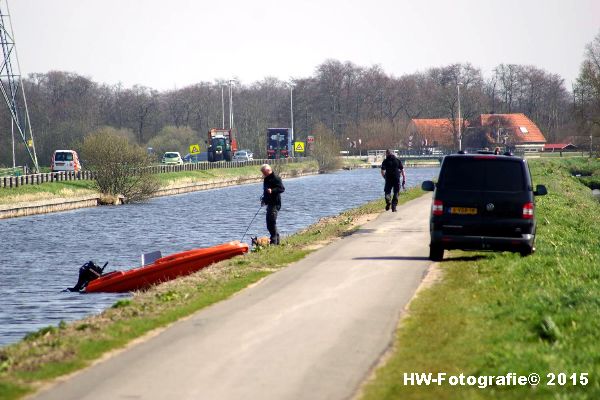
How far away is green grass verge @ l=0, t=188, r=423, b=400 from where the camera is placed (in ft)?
39.7

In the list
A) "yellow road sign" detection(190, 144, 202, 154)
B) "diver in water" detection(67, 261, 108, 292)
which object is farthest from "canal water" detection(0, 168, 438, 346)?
"yellow road sign" detection(190, 144, 202, 154)

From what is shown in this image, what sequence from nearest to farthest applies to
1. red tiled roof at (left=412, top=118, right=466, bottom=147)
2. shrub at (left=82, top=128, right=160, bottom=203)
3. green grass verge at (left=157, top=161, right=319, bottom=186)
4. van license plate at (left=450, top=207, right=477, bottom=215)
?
van license plate at (left=450, top=207, right=477, bottom=215), shrub at (left=82, top=128, right=160, bottom=203), green grass verge at (left=157, top=161, right=319, bottom=186), red tiled roof at (left=412, top=118, right=466, bottom=147)

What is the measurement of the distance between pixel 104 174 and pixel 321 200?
1589cm

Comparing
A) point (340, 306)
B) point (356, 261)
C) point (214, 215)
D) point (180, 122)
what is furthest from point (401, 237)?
point (180, 122)

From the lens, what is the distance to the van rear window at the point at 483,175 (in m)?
21.3

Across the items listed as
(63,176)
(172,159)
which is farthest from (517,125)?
(63,176)

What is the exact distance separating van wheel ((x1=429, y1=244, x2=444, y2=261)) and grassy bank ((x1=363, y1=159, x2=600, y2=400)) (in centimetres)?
29

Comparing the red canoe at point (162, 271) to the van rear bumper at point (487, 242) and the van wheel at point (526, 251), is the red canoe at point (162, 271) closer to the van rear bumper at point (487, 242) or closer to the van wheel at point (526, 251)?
the van rear bumper at point (487, 242)

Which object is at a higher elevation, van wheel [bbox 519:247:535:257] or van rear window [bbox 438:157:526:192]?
van rear window [bbox 438:157:526:192]

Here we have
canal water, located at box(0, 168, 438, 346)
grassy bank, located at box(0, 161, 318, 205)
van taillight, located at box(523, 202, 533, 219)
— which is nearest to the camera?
van taillight, located at box(523, 202, 533, 219)

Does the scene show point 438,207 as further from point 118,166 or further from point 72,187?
point 118,166

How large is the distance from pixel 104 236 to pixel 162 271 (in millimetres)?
23217

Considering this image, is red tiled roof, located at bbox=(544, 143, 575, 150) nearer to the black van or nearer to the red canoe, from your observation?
the red canoe

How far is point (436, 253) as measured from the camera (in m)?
22.5
